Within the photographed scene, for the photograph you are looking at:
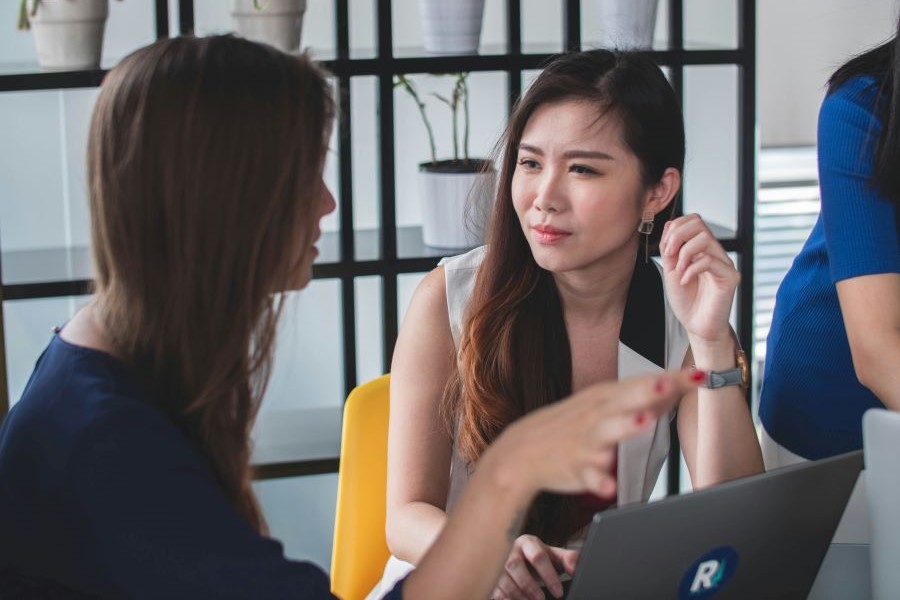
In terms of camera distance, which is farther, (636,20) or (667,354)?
(636,20)

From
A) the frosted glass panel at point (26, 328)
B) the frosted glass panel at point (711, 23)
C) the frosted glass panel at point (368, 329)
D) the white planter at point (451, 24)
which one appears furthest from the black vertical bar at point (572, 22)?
the frosted glass panel at point (26, 328)

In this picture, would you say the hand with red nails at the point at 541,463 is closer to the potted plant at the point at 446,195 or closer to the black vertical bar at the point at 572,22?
the potted plant at the point at 446,195

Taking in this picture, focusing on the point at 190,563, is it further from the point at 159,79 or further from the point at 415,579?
the point at 159,79

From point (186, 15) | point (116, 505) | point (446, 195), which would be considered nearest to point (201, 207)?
point (116, 505)

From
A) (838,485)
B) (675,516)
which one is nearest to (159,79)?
(675,516)

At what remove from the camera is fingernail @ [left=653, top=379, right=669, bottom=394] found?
940 mm

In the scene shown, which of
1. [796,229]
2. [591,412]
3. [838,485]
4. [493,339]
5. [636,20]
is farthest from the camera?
[796,229]

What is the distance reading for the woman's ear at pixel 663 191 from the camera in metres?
1.93

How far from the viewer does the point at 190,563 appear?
1.07m

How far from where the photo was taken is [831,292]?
1.87 meters

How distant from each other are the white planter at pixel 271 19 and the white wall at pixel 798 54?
1.54 m

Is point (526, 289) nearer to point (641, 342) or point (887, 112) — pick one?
point (641, 342)

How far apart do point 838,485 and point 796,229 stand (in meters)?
2.55

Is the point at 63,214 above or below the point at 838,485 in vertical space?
above
